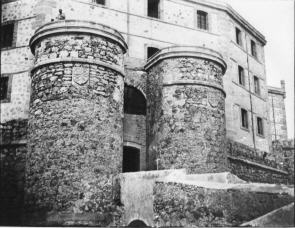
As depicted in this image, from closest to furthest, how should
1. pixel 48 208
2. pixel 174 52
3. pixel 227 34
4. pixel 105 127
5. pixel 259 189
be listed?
1. pixel 259 189
2. pixel 48 208
3. pixel 105 127
4. pixel 174 52
5. pixel 227 34

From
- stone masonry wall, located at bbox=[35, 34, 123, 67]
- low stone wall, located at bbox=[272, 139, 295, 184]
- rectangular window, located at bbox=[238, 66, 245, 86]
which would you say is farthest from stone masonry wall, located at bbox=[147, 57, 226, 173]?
low stone wall, located at bbox=[272, 139, 295, 184]

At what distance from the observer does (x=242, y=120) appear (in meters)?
17.8

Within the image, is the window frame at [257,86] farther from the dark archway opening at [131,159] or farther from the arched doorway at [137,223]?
the arched doorway at [137,223]

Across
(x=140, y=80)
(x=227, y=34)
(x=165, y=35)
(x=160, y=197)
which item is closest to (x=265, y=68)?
(x=227, y=34)

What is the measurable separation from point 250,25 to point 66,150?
1341 centimetres

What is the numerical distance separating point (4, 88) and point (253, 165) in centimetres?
998

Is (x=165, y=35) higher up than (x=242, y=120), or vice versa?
(x=165, y=35)

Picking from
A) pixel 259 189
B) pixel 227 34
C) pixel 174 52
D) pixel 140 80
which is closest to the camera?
pixel 259 189

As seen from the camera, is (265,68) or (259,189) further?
(265,68)

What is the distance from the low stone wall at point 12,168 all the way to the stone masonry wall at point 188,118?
3887 millimetres

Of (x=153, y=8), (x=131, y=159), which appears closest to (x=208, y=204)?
(x=131, y=159)

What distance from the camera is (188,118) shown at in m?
11.5

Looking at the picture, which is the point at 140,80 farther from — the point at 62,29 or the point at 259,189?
the point at 259,189

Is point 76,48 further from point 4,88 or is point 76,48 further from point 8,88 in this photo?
point 4,88
